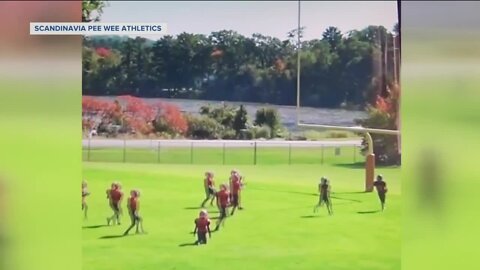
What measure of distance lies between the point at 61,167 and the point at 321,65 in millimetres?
1036

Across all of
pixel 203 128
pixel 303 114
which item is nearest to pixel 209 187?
pixel 203 128

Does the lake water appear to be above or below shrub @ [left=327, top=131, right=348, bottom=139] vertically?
above

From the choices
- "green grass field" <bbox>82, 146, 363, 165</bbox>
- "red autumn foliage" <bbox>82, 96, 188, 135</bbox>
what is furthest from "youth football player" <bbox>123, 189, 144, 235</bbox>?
"red autumn foliage" <bbox>82, 96, 188, 135</bbox>

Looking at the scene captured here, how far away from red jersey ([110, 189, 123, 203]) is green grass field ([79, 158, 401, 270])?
30mm

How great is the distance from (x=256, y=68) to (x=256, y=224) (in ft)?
1.92

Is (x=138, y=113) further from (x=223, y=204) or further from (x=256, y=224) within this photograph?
(x=256, y=224)

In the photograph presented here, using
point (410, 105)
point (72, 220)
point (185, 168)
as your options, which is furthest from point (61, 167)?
point (410, 105)


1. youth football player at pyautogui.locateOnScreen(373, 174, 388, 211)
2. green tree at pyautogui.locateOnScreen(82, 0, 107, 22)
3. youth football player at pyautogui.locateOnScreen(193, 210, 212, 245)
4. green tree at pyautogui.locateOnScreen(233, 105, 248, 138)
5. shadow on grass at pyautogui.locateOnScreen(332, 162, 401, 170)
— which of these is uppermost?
green tree at pyautogui.locateOnScreen(82, 0, 107, 22)

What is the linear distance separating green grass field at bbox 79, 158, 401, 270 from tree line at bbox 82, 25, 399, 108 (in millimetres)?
275

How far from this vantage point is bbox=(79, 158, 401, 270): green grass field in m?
2.56

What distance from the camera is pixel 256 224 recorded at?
8.50 feet

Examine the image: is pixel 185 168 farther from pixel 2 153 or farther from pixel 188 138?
pixel 2 153

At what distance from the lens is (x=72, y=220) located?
2.54m

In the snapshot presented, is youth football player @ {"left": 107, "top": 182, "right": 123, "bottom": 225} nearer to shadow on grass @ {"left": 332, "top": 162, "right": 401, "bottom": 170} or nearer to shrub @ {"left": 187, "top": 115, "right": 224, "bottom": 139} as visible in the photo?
shrub @ {"left": 187, "top": 115, "right": 224, "bottom": 139}
